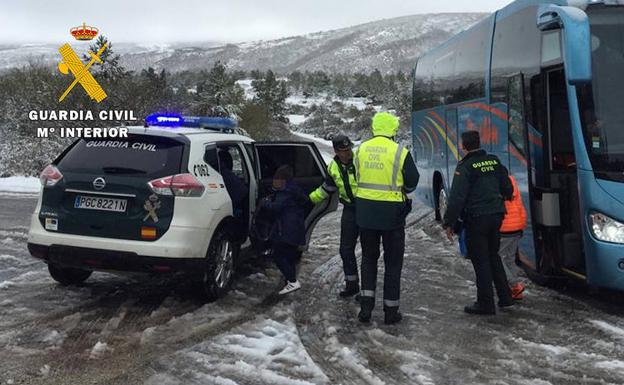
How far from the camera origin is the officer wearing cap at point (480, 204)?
17.9 feet

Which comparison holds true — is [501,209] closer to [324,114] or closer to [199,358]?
[199,358]

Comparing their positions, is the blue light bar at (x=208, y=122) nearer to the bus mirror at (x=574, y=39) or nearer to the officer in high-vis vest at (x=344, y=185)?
the officer in high-vis vest at (x=344, y=185)

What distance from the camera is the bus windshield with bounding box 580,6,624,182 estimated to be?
210 inches

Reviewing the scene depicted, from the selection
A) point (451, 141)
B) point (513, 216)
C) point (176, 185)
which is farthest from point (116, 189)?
point (451, 141)

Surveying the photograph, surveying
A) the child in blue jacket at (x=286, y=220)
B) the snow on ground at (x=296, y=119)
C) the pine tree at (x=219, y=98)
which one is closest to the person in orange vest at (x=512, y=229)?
the child in blue jacket at (x=286, y=220)

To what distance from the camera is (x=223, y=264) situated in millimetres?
6047

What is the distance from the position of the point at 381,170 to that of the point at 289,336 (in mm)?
1635

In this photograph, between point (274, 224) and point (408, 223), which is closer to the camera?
point (274, 224)

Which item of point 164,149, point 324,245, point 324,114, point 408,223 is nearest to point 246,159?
point 164,149

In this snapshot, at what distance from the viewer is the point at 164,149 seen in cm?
553

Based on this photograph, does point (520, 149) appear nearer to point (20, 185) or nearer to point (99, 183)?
point (99, 183)

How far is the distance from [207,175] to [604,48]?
13.0ft

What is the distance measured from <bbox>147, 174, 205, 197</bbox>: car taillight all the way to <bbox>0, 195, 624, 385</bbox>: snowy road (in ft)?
3.73

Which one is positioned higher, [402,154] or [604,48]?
[604,48]
